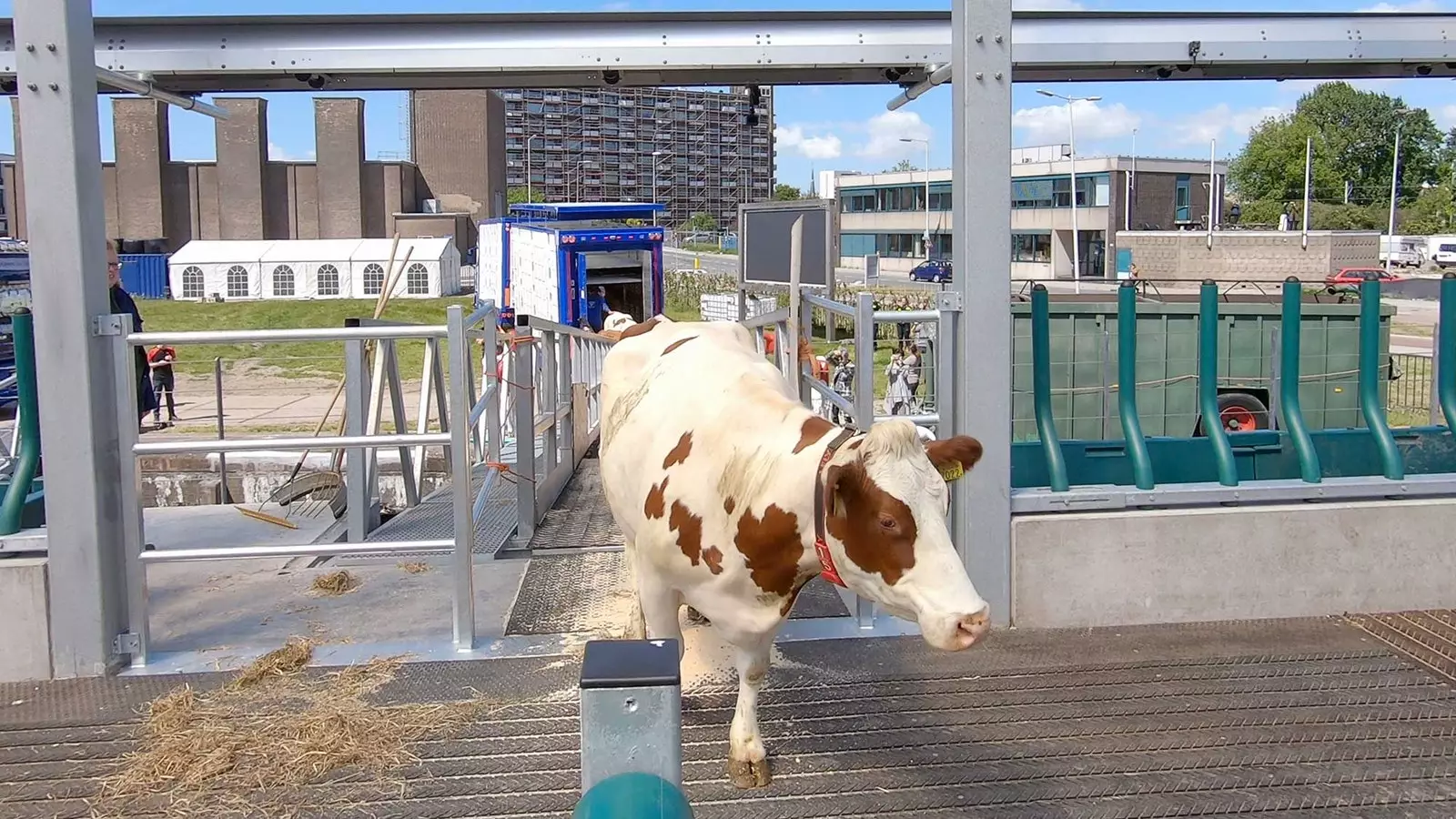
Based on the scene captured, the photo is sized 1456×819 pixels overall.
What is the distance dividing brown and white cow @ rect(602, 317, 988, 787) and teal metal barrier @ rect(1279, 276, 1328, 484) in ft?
9.09

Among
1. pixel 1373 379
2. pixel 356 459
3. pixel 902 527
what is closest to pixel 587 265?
pixel 356 459

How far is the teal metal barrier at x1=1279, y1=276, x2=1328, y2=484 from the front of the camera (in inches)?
227

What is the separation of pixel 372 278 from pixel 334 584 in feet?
148

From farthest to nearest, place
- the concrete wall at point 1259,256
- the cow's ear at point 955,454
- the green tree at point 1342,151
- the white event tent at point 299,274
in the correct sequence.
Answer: the green tree at point 1342,151 < the concrete wall at point 1259,256 < the white event tent at point 299,274 < the cow's ear at point 955,454

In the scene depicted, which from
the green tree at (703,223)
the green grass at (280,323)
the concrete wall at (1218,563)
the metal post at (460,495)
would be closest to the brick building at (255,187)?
the green grass at (280,323)

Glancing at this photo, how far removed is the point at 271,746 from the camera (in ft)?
13.8

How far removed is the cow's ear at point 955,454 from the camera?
3426 mm

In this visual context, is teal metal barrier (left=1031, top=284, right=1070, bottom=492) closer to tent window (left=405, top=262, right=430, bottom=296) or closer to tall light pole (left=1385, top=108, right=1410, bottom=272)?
tent window (left=405, top=262, right=430, bottom=296)

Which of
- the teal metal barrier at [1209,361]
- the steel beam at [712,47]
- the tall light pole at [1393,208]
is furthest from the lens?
the tall light pole at [1393,208]

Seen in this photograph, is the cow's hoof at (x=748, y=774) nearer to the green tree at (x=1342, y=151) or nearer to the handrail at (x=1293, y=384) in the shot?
the handrail at (x=1293, y=384)

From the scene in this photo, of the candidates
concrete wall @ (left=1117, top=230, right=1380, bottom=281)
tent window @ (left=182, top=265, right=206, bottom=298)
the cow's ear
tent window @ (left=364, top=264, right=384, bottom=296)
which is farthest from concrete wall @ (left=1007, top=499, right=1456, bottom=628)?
concrete wall @ (left=1117, top=230, right=1380, bottom=281)

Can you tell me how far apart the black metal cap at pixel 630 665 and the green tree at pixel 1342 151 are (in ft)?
348

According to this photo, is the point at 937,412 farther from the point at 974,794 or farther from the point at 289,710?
the point at 289,710

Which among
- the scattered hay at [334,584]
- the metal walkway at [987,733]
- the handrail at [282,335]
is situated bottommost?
the metal walkway at [987,733]
